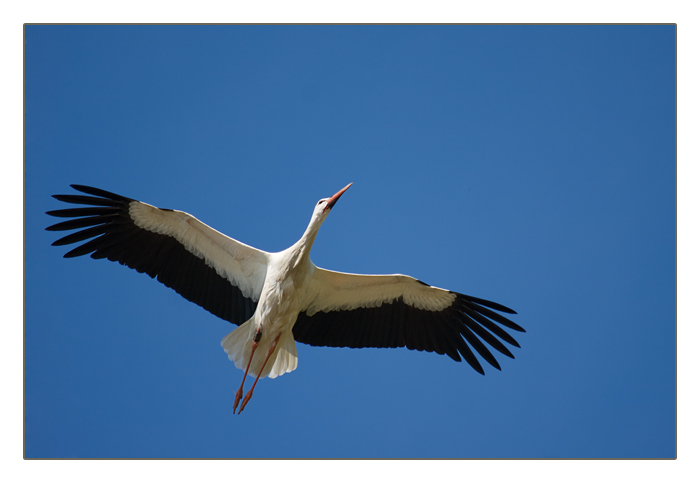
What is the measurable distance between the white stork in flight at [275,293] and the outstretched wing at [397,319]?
1 cm

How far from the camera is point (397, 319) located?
6.69m

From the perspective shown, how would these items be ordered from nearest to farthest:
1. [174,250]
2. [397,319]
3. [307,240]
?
[307,240]
[174,250]
[397,319]

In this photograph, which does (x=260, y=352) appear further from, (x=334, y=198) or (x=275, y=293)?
(x=334, y=198)

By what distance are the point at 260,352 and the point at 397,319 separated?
1406mm

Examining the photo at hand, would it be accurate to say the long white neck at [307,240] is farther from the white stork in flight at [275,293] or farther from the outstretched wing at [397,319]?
the outstretched wing at [397,319]

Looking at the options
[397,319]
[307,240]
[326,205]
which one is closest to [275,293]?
[307,240]

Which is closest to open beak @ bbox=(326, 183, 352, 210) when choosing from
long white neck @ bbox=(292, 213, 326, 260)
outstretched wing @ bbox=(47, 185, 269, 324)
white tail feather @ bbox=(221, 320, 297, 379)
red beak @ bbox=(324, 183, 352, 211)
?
red beak @ bbox=(324, 183, 352, 211)

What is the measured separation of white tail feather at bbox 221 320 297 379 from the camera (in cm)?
625

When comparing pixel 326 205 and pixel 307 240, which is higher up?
pixel 326 205

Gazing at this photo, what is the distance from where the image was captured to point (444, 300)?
263 inches

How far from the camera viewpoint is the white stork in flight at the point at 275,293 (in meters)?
5.98

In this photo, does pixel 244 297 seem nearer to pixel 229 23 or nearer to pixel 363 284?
pixel 363 284

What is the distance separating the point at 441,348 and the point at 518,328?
801 millimetres

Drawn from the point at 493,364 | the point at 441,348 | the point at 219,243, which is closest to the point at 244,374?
the point at 219,243
